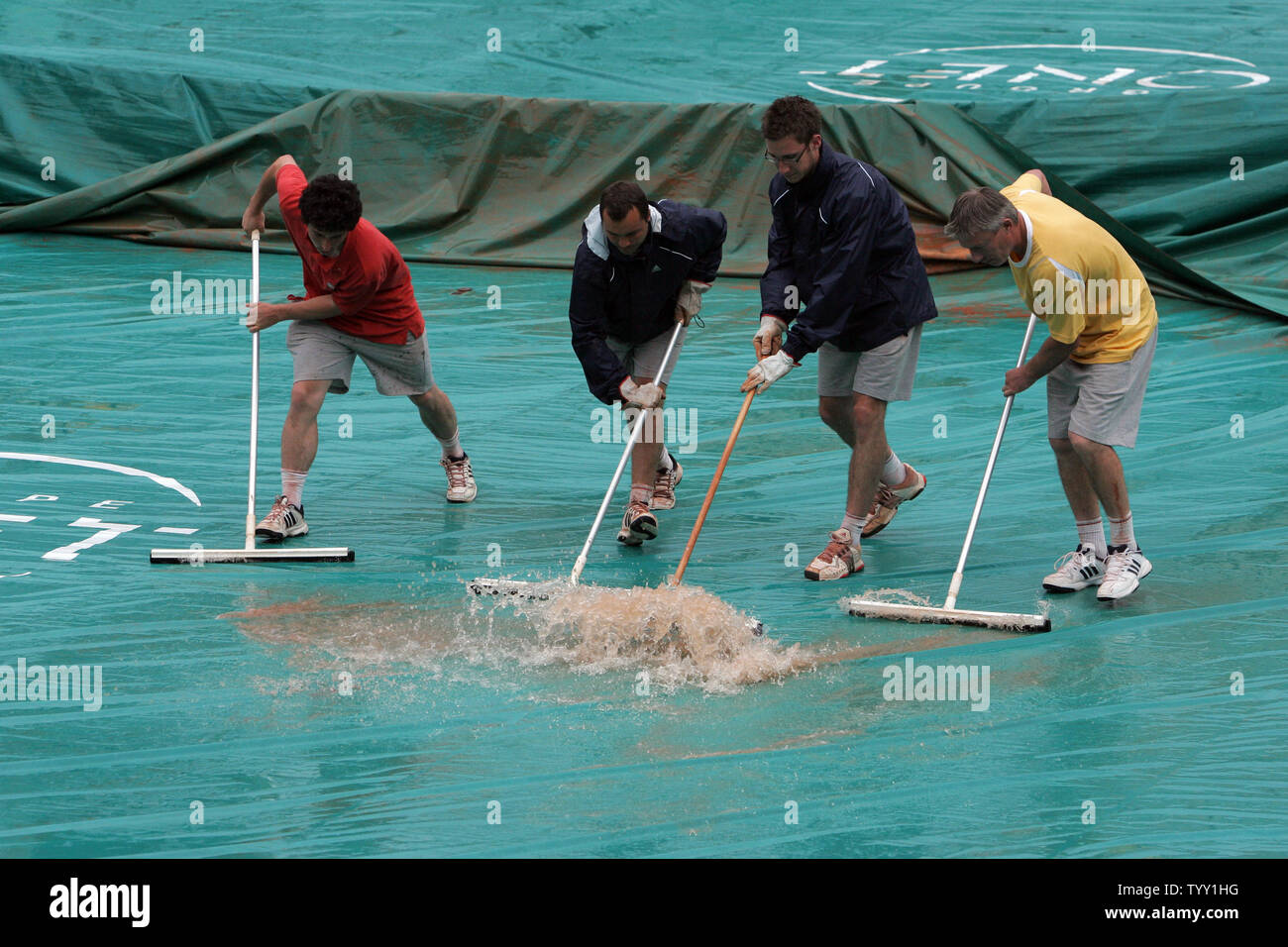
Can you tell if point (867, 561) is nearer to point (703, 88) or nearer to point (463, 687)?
point (463, 687)

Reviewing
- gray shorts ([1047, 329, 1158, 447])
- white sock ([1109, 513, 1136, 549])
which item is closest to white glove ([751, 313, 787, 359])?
gray shorts ([1047, 329, 1158, 447])

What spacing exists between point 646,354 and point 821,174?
1106 millimetres

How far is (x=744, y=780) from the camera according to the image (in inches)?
148

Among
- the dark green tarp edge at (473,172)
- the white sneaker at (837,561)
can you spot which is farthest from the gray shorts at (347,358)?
the dark green tarp edge at (473,172)

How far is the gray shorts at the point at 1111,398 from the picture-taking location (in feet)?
15.9

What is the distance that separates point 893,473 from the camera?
5777mm

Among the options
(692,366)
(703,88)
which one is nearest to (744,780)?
(692,366)

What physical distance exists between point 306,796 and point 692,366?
457cm

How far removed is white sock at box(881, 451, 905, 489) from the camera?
5.77m

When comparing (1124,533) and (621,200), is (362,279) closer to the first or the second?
(621,200)

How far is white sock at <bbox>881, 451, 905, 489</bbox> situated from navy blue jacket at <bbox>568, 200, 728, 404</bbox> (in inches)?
40.0

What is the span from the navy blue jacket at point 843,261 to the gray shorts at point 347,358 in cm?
150
